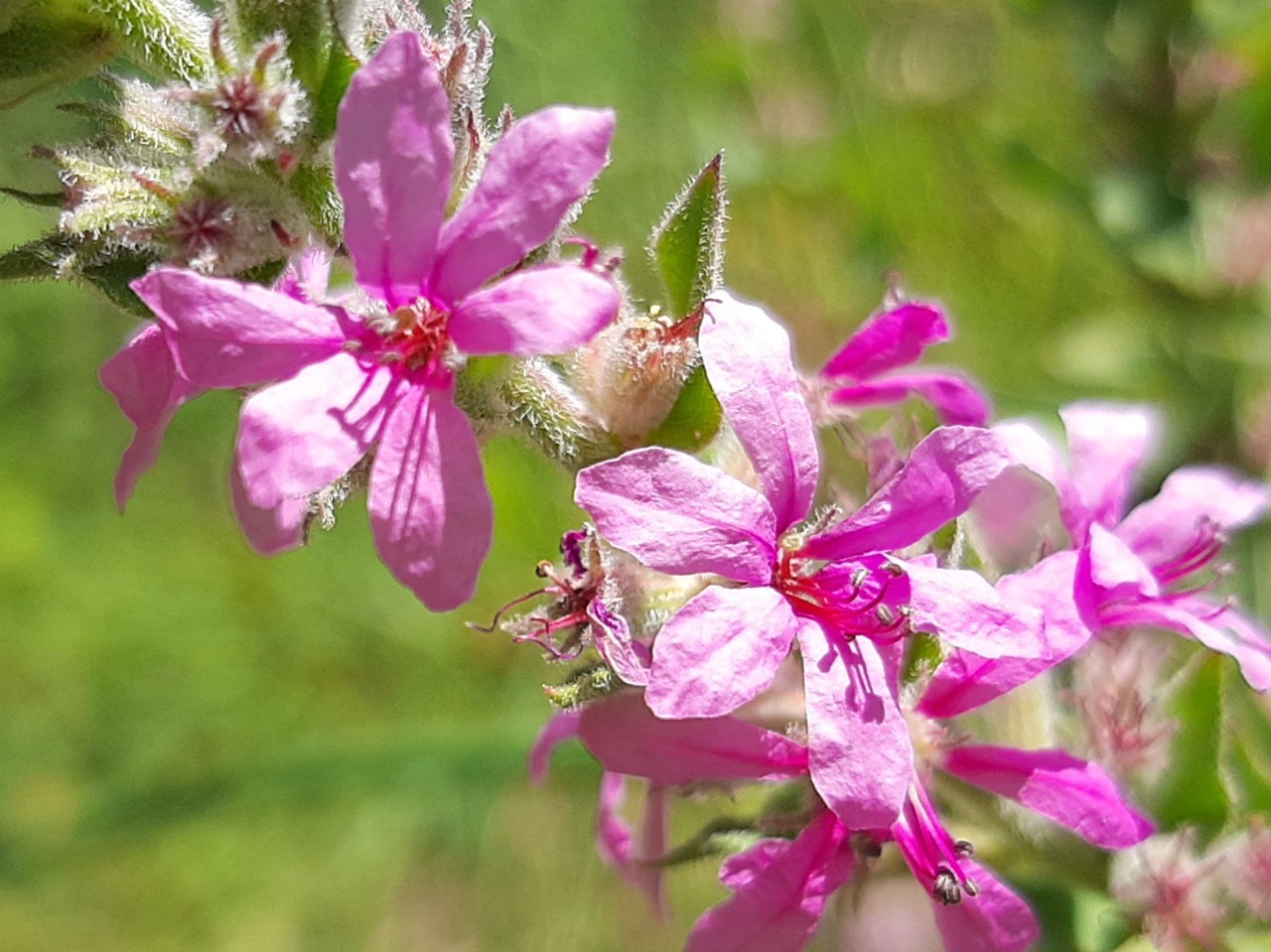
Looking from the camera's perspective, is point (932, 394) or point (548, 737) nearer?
point (932, 394)

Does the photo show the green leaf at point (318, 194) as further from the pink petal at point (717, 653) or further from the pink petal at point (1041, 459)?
the pink petal at point (1041, 459)

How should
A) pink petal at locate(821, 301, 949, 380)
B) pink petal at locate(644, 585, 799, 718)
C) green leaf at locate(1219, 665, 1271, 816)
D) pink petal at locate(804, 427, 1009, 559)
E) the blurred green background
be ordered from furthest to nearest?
1. the blurred green background
2. green leaf at locate(1219, 665, 1271, 816)
3. pink petal at locate(821, 301, 949, 380)
4. pink petal at locate(804, 427, 1009, 559)
5. pink petal at locate(644, 585, 799, 718)

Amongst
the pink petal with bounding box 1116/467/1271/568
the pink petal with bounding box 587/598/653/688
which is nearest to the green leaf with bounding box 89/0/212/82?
the pink petal with bounding box 587/598/653/688

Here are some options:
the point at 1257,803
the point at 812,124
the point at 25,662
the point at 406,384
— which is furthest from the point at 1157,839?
the point at 25,662

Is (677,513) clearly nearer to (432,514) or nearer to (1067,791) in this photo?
(432,514)

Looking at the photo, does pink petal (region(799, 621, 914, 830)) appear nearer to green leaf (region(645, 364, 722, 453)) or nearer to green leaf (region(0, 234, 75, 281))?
green leaf (region(645, 364, 722, 453))

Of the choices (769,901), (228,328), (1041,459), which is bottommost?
(769,901)

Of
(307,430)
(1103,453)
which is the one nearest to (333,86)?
(307,430)
